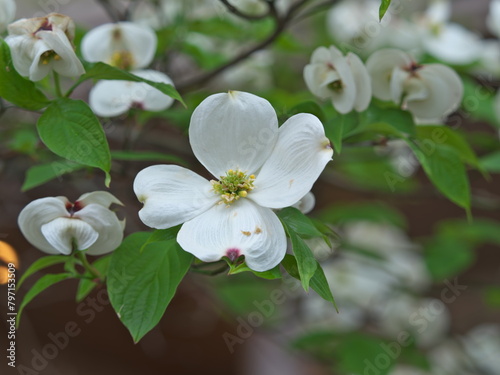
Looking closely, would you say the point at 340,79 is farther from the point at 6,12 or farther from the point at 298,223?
the point at 6,12

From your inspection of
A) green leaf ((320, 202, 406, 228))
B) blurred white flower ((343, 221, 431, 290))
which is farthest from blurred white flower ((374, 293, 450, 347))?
green leaf ((320, 202, 406, 228))

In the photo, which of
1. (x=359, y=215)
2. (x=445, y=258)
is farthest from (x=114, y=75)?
(x=445, y=258)

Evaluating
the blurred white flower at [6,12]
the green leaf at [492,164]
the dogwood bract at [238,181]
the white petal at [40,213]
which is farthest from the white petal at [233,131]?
the green leaf at [492,164]

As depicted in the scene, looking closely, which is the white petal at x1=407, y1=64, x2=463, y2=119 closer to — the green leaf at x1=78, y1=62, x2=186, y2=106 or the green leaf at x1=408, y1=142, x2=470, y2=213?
the green leaf at x1=408, y1=142, x2=470, y2=213

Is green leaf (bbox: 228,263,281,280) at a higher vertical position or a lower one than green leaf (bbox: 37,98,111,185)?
lower

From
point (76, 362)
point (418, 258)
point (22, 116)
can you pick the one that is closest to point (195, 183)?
point (22, 116)

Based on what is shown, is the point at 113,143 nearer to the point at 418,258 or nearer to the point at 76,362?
the point at 76,362
